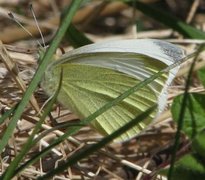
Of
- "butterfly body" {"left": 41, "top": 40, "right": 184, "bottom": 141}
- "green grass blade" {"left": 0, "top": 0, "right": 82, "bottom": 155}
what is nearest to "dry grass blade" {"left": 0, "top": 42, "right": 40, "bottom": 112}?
"butterfly body" {"left": 41, "top": 40, "right": 184, "bottom": 141}

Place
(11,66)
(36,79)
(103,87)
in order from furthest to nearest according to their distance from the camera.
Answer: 1. (103,87)
2. (11,66)
3. (36,79)

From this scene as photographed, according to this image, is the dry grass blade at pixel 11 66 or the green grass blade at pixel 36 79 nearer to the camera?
the green grass blade at pixel 36 79

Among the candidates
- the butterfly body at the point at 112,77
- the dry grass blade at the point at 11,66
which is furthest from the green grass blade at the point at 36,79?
the butterfly body at the point at 112,77

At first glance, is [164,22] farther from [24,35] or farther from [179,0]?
[179,0]

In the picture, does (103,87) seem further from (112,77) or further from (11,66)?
(11,66)

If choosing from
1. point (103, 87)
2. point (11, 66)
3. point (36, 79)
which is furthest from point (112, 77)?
point (36, 79)

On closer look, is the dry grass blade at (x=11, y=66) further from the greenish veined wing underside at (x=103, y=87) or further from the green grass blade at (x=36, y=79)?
the green grass blade at (x=36, y=79)

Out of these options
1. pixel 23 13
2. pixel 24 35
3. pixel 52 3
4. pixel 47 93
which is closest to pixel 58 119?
pixel 47 93
